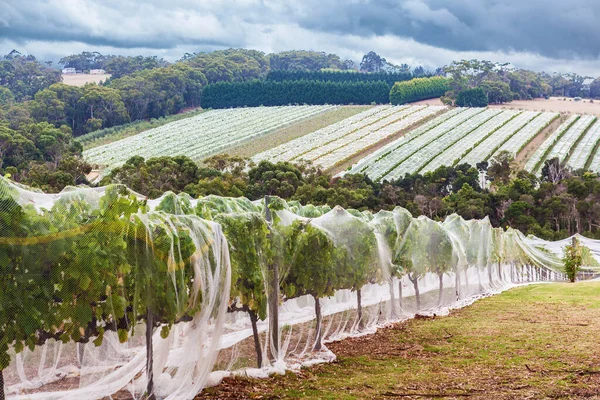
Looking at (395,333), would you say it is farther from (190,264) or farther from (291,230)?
(190,264)

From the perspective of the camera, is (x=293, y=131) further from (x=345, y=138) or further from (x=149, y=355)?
(x=149, y=355)

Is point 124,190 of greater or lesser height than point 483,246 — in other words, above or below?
above

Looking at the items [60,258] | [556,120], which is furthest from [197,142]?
[60,258]

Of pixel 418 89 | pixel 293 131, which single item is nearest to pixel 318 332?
pixel 293 131

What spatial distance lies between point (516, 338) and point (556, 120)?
96549 mm

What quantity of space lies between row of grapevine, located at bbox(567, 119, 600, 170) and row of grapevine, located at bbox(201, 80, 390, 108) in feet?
125

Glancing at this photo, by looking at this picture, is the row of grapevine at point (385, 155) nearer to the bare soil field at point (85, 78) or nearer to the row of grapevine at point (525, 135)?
the row of grapevine at point (525, 135)

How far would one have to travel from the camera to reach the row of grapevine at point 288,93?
126188 mm

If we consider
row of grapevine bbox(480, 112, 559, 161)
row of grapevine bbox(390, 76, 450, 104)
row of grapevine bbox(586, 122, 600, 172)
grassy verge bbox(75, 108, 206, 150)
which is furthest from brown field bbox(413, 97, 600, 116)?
grassy verge bbox(75, 108, 206, 150)

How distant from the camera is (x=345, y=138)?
94.8 metres

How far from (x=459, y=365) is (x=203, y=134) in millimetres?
92109

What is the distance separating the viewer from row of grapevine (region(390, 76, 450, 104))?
4897 inches

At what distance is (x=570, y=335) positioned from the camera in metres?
13.2

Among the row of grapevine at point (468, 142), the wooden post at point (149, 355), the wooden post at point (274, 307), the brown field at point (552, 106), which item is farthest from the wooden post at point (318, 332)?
the brown field at point (552, 106)
